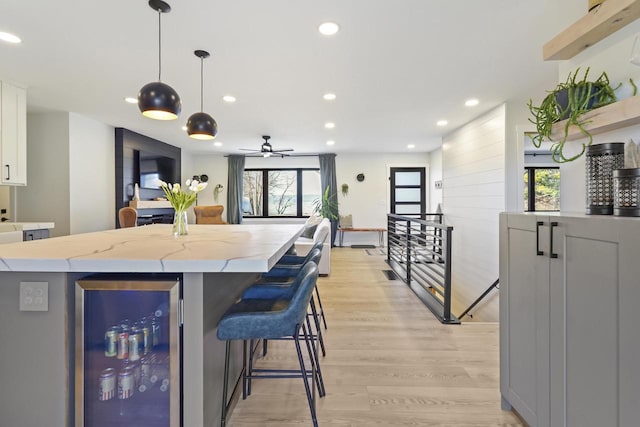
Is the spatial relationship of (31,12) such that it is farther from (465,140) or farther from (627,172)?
(465,140)

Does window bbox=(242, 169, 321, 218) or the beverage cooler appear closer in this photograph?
the beverage cooler

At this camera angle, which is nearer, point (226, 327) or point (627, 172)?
point (627, 172)

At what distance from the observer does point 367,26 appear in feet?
7.89

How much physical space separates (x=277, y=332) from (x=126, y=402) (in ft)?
2.46

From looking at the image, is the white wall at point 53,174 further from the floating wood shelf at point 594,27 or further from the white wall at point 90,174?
the floating wood shelf at point 594,27

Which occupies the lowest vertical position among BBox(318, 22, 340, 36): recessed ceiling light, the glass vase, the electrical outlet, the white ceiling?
the electrical outlet


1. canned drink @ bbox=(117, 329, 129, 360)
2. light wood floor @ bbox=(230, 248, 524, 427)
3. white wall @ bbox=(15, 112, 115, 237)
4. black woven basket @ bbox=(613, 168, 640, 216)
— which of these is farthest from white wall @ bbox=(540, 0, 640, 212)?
white wall @ bbox=(15, 112, 115, 237)

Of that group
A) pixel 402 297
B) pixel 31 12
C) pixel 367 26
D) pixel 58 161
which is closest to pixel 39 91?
pixel 58 161

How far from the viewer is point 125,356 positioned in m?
1.40

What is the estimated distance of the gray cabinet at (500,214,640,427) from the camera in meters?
1.07

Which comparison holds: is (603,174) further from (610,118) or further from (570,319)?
(570,319)

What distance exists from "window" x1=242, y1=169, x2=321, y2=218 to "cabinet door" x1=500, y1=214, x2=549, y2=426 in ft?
23.1

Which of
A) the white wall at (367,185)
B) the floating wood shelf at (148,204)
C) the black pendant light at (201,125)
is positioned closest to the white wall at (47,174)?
the floating wood shelf at (148,204)

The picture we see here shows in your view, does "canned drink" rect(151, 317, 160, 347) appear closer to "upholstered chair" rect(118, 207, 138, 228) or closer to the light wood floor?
the light wood floor
